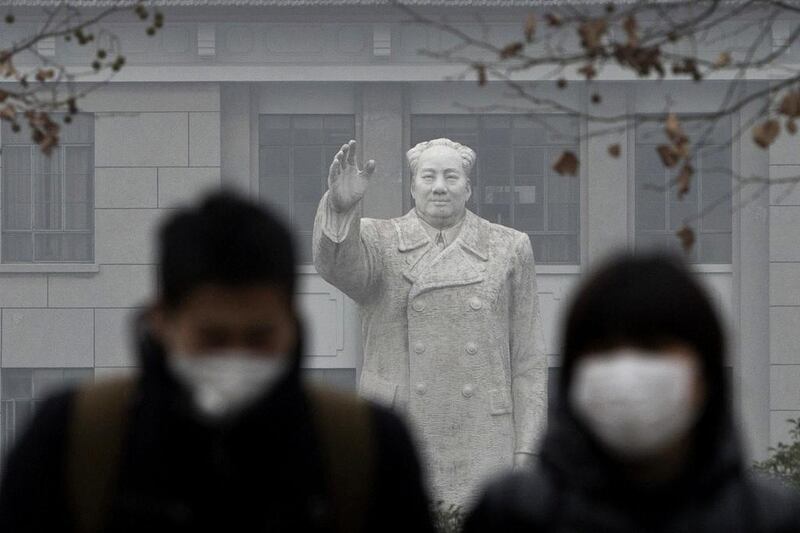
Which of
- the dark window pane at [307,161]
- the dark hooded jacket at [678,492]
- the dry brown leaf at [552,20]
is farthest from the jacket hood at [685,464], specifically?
the dark window pane at [307,161]

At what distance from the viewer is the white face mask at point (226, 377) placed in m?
2.57

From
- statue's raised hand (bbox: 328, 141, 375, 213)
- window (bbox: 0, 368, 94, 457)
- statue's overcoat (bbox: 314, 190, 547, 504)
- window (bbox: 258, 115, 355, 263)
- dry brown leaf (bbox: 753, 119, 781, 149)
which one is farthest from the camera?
window (bbox: 0, 368, 94, 457)

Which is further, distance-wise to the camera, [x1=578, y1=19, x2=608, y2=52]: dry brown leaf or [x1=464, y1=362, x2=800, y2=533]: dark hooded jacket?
[x1=578, y1=19, x2=608, y2=52]: dry brown leaf

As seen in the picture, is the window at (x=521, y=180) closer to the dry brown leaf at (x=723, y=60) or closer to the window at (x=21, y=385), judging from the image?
the window at (x=21, y=385)

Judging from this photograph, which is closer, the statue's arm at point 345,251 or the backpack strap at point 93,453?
the backpack strap at point 93,453

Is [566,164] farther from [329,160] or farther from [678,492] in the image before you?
[329,160]

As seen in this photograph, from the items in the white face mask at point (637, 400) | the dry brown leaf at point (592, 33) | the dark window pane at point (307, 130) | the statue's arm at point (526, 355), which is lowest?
the statue's arm at point (526, 355)

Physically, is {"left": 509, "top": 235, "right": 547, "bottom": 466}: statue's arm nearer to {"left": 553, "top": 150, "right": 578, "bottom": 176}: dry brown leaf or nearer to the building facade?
{"left": 553, "top": 150, "right": 578, "bottom": 176}: dry brown leaf

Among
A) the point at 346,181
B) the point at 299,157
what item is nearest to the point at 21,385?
the point at 299,157

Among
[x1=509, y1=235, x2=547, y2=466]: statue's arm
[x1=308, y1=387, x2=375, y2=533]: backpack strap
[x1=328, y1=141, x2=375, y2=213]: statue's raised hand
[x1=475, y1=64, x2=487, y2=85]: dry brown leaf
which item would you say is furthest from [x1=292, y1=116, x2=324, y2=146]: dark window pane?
[x1=308, y1=387, x2=375, y2=533]: backpack strap

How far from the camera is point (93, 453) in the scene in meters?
2.65

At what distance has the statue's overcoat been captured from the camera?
9.38 metres

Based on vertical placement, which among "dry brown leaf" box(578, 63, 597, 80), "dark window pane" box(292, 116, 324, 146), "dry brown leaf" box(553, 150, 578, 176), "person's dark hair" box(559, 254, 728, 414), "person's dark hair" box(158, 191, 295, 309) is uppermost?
"dark window pane" box(292, 116, 324, 146)

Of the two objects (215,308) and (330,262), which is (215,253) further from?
(330,262)
